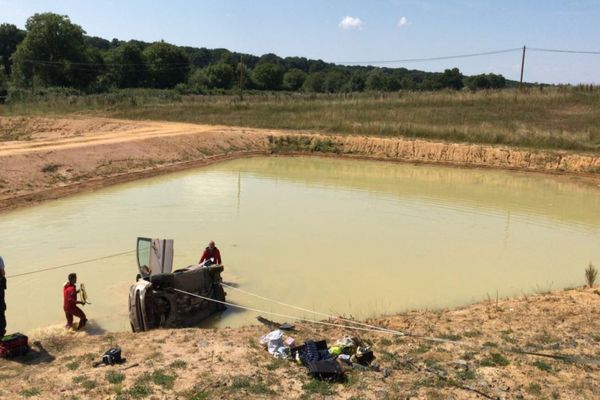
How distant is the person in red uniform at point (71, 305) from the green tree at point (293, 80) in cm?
12636

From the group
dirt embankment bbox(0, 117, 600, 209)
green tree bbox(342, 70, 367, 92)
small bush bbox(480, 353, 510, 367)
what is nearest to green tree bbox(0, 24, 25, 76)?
green tree bbox(342, 70, 367, 92)

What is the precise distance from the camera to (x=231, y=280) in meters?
13.4

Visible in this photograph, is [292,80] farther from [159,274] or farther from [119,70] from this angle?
[159,274]

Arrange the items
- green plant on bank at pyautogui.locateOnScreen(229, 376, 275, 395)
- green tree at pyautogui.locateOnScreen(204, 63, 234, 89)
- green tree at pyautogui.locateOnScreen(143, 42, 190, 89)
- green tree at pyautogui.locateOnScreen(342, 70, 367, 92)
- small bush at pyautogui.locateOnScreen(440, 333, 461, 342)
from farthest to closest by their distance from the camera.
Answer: green tree at pyautogui.locateOnScreen(342, 70, 367, 92)
green tree at pyautogui.locateOnScreen(204, 63, 234, 89)
green tree at pyautogui.locateOnScreen(143, 42, 190, 89)
small bush at pyautogui.locateOnScreen(440, 333, 461, 342)
green plant on bank at pyautogui.locateOnScreen(229, 376, 275, 395)

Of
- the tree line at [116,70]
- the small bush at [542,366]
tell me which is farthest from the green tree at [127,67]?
the small bush at [542,366]

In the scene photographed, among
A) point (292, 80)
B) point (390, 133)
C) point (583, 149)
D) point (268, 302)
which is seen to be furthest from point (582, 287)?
point (292, 80)

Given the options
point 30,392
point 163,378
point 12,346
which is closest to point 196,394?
point 163,378

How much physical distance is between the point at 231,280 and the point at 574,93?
50.3 metres

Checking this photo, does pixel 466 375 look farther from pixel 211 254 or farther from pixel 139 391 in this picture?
pixel 211 254

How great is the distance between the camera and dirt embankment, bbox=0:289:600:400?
24.3 ft

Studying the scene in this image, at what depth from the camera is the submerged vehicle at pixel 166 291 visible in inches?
405

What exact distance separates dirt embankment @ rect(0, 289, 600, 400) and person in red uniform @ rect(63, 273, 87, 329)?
40cm

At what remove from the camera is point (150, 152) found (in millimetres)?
31047

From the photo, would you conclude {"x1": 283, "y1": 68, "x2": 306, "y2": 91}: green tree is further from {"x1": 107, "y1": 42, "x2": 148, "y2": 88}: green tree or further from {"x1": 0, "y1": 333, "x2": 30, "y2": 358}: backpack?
{"x1": 0, "y1": 333, "x2": 30, "y2": 358}: backpack
